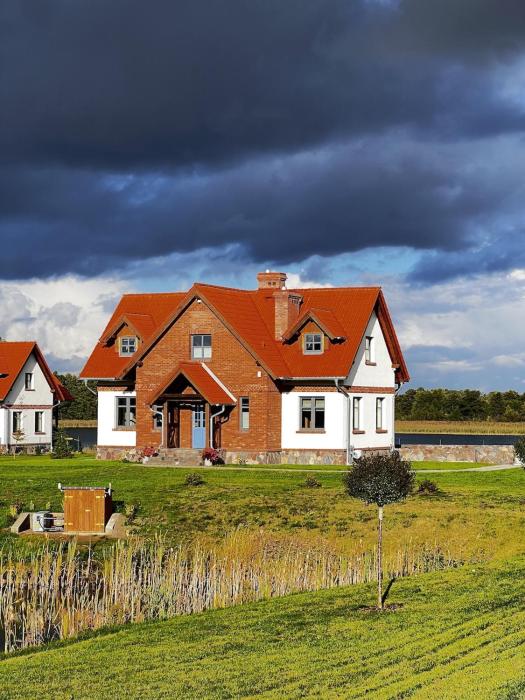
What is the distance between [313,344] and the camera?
53.9m

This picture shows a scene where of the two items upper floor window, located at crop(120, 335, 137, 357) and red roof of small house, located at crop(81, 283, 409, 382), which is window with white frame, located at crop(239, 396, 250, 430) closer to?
red roof of small house, located at crop(81, 283, 409, 382)

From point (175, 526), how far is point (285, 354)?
65.7ft

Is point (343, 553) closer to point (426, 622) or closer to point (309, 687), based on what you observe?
point (426, 622)

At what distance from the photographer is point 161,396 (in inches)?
2076

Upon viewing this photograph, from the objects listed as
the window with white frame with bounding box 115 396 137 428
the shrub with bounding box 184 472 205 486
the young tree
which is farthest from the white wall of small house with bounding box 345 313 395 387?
the young tree

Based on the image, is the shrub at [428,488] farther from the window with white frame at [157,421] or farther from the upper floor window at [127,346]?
the upper floor window at [127,346]

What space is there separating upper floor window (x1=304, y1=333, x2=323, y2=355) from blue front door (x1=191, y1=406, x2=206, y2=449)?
18.8ft

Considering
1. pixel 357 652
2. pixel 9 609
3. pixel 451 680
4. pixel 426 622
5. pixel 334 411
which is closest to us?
pixel 451 680

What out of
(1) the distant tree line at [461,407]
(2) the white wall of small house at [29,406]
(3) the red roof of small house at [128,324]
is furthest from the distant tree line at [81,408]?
(3) the red roof of small house at [128,324]

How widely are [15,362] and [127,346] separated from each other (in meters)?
16.9

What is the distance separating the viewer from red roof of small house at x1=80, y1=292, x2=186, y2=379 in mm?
57562

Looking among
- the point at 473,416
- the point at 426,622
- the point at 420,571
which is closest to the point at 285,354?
the point at 420,571

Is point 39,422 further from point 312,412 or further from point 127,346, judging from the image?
point 312,412

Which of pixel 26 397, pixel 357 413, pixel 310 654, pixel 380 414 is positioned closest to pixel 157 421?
pixel 357 413
